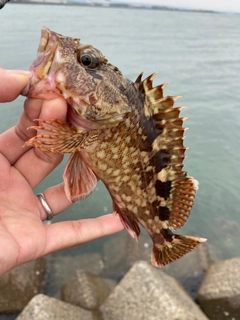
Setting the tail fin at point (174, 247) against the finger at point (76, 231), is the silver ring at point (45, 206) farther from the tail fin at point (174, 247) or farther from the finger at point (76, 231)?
the tail fin at point (174, 247)

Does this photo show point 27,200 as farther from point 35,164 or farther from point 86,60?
point 86,60

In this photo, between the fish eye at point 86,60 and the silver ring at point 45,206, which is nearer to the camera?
the fish eye at point 86,60

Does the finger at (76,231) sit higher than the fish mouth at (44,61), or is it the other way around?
the fish mouth at (44,61)

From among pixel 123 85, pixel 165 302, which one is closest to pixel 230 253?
pixel 165 302

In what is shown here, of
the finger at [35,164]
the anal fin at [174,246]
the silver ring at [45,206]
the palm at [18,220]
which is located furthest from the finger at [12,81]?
the anal fin at [174,246]

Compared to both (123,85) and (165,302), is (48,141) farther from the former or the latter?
(165,302)

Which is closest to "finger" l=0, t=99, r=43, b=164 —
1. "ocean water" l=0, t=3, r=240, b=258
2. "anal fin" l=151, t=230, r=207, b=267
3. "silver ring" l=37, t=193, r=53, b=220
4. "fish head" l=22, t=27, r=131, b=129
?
"silver ring" l=37, t=193, r=53, b=220

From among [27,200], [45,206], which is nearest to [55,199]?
[45,206]
